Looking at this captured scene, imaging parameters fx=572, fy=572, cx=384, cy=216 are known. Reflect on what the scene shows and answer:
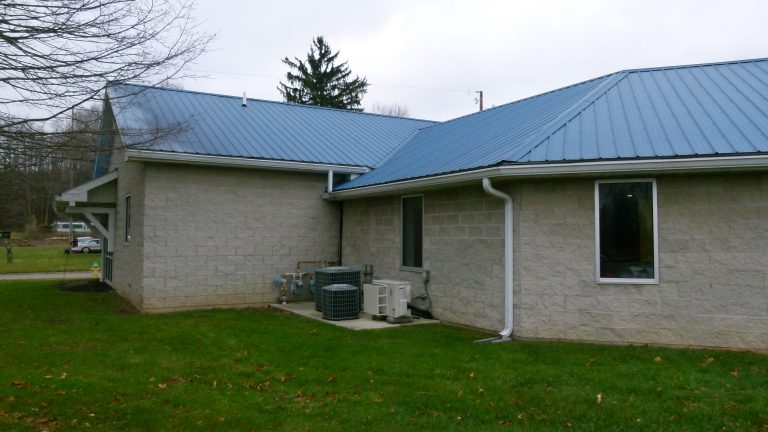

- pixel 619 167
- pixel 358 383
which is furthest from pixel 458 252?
pixel 358 383

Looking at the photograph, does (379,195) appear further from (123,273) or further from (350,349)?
(123,273)

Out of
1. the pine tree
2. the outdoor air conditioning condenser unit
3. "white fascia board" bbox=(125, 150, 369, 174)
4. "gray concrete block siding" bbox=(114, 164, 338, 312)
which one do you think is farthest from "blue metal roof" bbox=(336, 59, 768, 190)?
the pine tree

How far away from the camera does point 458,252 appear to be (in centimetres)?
991

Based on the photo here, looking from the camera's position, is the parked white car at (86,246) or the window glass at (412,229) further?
the parked white car at (86,246)

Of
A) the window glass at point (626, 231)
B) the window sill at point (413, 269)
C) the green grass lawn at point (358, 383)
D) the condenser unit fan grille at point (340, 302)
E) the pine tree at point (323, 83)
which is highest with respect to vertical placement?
the pine tree at point (323, 83)

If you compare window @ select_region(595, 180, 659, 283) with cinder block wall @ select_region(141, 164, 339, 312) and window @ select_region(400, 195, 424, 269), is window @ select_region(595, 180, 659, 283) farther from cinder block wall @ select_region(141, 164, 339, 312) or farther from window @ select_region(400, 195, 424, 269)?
cinder block wall @ select_region(141, 164, 339, 312)

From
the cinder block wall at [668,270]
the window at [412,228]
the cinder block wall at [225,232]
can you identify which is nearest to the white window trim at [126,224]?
the cinder block wall at [225,232]

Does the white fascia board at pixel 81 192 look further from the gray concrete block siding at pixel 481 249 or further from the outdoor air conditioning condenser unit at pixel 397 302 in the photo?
the outdoor air conditioning condenser unit at pixel 397 302

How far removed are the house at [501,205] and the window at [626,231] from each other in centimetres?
2

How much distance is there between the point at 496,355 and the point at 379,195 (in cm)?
525

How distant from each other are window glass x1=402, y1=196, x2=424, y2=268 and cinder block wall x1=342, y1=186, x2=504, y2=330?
6.1 inches

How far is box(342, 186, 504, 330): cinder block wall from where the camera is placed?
→ 9109 millimetres

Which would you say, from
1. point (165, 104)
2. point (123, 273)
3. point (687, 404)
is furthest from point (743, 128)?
point (123, 273)

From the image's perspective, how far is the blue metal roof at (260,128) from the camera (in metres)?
12.2
